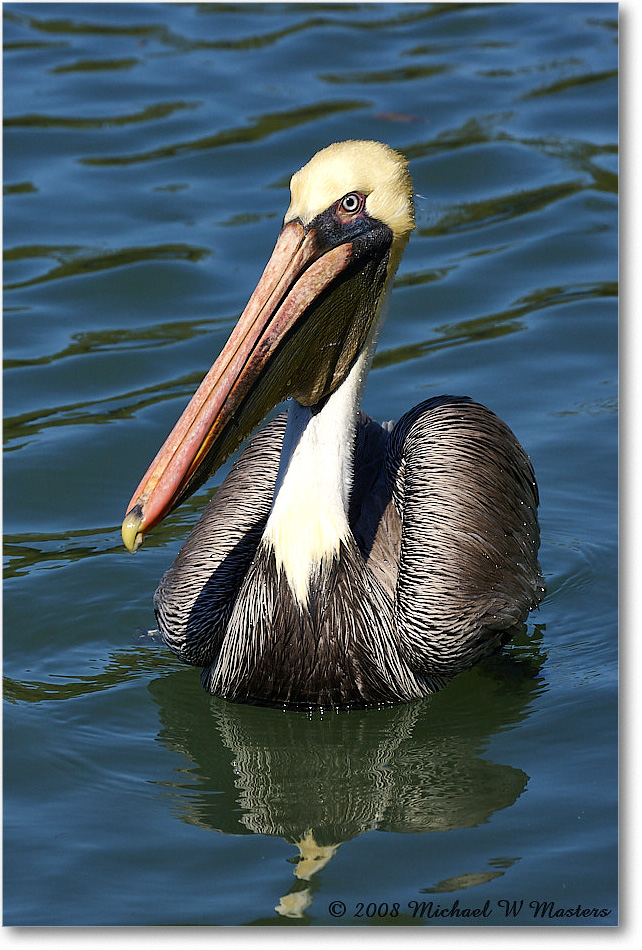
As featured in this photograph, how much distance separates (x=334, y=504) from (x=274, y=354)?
678mm

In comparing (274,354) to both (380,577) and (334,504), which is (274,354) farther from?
(380,577)

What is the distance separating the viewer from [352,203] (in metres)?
5.12

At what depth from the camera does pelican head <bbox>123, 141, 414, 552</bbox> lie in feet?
16.2

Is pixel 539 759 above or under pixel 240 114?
under

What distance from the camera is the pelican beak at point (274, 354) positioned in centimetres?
489

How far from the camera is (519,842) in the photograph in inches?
199

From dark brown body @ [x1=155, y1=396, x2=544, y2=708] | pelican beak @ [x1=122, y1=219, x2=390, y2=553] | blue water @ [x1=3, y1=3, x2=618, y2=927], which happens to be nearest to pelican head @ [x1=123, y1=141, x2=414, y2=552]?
pelican beak @ [x1=122, y1=219, x2=390, y2=553]

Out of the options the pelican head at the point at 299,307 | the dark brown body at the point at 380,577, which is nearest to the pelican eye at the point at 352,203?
the pelican head at the point at 299,307

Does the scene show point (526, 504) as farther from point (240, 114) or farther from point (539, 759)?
point (240, 114)

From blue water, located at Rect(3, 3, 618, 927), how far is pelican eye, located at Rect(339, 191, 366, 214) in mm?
593

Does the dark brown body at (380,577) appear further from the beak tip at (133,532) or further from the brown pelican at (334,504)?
the beak tip at (133,532)

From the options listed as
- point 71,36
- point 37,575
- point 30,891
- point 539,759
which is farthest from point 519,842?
point 71,36

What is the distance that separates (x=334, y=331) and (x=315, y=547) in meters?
0.79

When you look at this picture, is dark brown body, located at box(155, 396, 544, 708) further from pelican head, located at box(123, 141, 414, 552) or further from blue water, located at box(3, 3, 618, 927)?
pelican head, located at box(123, 141, 414, 552)
